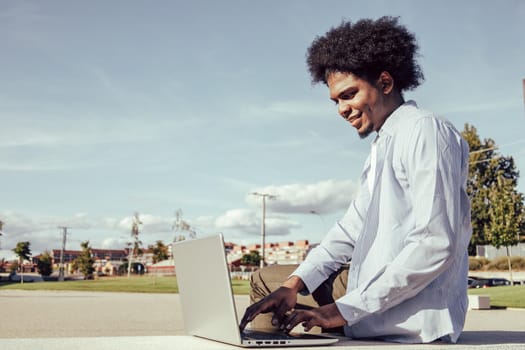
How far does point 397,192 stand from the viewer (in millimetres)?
2154

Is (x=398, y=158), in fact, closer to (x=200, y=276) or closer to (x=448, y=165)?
(x=448, y=165)

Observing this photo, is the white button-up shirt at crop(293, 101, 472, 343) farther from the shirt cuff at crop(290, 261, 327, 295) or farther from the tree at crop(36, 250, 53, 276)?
the tree at crop(36, 250, 53, 276)

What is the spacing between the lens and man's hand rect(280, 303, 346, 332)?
204 centimetres

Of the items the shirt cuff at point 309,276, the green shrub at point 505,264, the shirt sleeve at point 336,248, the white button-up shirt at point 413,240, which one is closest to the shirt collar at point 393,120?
the white button-up shirt at point 413,240

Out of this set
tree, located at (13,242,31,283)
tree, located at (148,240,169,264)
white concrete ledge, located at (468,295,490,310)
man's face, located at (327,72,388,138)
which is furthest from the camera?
tree, located at (148,240,169,264)

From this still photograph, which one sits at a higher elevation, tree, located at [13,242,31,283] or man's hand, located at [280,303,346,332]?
tree, located at [13,242,31,283]

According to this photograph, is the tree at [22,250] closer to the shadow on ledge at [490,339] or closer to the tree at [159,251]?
the tree at [159,251]

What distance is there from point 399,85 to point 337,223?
0.70 metres

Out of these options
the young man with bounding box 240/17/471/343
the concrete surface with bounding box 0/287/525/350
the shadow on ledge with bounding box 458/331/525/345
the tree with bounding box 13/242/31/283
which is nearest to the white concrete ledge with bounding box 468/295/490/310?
the concrete surface with bounding box 0/287/525/350

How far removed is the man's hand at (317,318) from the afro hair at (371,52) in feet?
3.02

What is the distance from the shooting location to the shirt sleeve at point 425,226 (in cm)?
198

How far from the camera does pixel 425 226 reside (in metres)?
1.97

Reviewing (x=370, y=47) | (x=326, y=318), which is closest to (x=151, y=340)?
(x=326, y=318)

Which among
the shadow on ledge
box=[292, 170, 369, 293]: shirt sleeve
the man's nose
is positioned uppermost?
the man's nose
